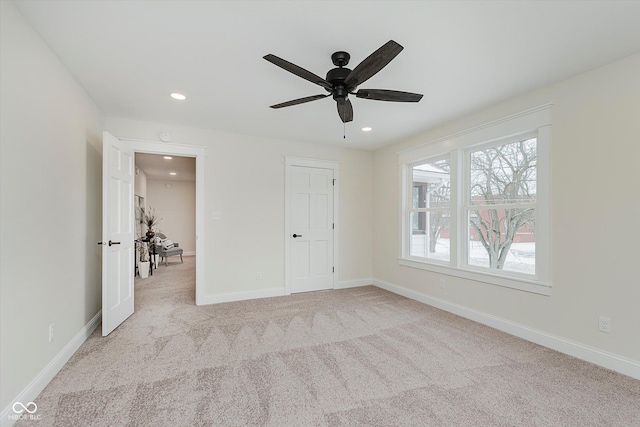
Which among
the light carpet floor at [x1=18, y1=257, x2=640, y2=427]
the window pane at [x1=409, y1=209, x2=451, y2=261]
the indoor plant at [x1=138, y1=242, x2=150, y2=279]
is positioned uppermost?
the window pane at [x1=409, y1=209, x2=451, y2=261]

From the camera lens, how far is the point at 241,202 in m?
4.23

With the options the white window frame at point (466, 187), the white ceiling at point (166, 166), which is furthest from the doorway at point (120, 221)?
the white window frame at point (466, 187)

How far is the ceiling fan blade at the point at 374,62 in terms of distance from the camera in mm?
1591

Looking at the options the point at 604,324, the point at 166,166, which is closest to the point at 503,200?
the point at 604,324

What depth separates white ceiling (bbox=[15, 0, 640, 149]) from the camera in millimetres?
1724

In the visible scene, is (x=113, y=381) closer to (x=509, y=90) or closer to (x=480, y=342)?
(x=480, y=342)

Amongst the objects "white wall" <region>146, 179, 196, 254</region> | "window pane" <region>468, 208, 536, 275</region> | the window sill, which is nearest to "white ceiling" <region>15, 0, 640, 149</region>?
"window pane" <region>468, 208, 536, 275</region>

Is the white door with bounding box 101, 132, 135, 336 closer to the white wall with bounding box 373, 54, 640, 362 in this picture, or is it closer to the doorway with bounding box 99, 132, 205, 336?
the doorway with bounding box 99, 132, 205, 336

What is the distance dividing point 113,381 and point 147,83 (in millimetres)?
2509

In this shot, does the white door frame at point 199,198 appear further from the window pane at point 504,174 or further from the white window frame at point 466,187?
the window pane at point 504,174

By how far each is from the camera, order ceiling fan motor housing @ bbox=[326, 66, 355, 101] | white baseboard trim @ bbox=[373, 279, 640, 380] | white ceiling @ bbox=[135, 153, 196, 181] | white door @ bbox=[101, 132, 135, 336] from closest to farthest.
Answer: ceiling fan motor housing @ bbox=[326, 66, 355, 101]
white baseboard trim @ bbox=[373, 279, 640, 380]
white door @ bbox=[101, 132, 135, 336]
white ceiling @ bbox=[135, 153, 196, 181]

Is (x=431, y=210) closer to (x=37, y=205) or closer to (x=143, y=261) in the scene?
(x=37, y=205)

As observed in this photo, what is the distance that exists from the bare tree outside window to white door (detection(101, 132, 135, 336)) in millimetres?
4078

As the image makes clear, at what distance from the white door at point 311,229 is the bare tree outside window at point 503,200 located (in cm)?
218
